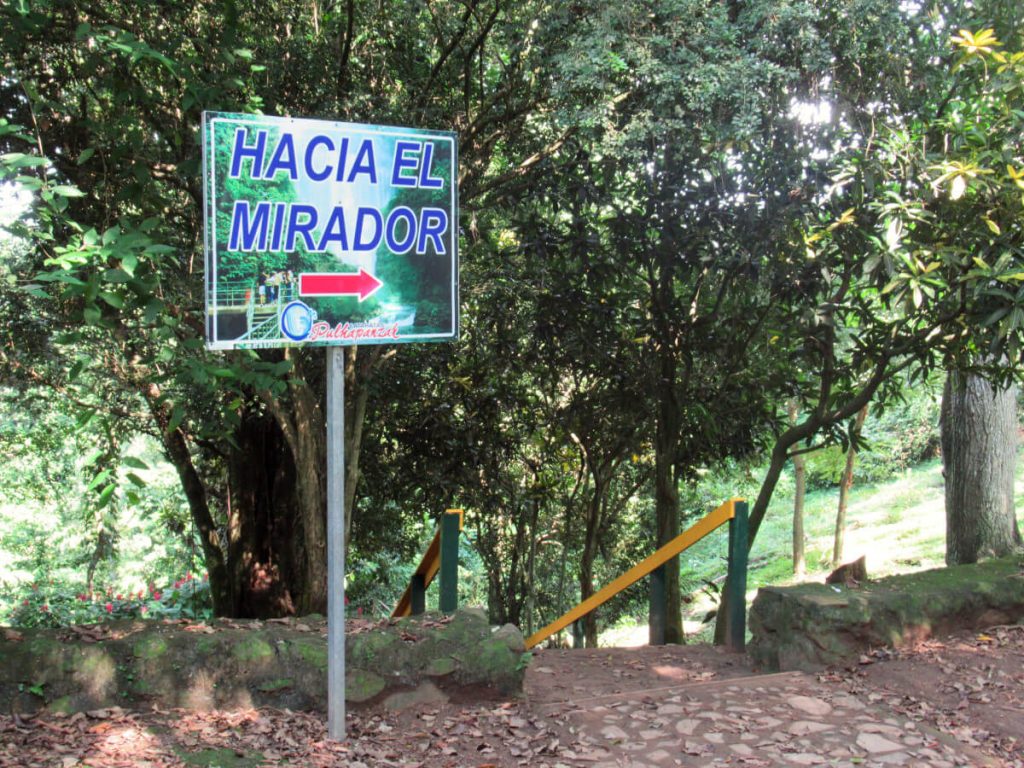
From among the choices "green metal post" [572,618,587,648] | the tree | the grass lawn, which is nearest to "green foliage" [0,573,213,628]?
the tree

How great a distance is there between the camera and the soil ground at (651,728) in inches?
160

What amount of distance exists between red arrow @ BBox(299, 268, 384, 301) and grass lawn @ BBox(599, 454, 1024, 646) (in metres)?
9.98

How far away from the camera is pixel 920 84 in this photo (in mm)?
6344

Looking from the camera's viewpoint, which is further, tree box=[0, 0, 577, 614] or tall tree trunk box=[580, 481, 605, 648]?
tall tree trunk box=[580, 481, 605, 648]

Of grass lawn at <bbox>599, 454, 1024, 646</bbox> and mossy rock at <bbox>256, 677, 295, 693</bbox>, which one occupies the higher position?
mossy rock at <bbox>256, 677, 295, 693</bbox>

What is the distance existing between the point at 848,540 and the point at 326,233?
15497 mm

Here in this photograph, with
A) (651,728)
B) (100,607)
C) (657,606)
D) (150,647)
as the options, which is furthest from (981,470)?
(100,607)

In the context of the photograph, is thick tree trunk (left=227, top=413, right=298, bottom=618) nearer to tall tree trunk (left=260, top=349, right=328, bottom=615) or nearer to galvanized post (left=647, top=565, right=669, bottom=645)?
tall tree trunk (left=260, top=349, right=328, bottom=615)

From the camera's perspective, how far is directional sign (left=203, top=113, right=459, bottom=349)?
384cm

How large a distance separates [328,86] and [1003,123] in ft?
14.3

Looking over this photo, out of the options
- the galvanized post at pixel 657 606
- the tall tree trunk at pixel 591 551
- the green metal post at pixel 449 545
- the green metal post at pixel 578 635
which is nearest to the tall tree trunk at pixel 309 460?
the green metal post at pixel 449 545

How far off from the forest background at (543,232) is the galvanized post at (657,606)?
751mm

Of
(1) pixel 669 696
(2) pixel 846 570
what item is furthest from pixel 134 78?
(2) pixel 846 570

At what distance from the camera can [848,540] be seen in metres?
17.3
